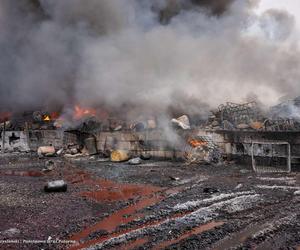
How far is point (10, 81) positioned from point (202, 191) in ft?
70.8

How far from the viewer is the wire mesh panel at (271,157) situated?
11812 mm

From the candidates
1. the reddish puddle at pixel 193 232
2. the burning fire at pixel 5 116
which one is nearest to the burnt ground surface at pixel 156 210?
the reddish puddle at pixel 193 232

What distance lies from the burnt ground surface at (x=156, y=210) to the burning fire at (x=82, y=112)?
7.01m

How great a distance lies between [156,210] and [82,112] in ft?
44.2

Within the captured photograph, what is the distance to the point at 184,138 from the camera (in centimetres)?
Answer: 1502

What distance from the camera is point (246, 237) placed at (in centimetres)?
598

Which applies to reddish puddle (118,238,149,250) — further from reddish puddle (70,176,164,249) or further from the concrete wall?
the concrete wall

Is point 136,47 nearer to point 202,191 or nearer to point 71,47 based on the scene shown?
point 71,47

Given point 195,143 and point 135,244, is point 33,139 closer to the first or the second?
point 195,143

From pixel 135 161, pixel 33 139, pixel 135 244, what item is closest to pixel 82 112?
pixel 33 139

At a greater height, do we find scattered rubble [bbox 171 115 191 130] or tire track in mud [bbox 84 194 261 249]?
scattered rubble [bbox 171 115 191 130]

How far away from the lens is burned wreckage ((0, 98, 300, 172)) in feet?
40.7

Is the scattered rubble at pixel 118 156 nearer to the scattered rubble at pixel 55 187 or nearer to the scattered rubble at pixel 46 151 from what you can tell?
the scattered rubble at pixel 46 151

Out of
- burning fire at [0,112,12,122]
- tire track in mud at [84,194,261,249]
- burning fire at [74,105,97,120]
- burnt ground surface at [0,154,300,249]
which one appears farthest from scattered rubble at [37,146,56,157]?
tire track in mud at [84,194,261,249]
